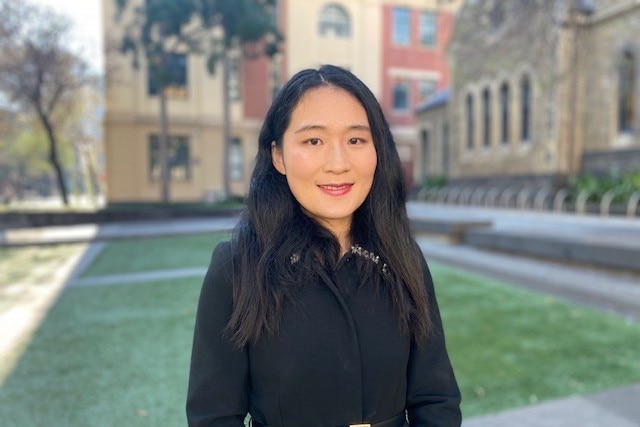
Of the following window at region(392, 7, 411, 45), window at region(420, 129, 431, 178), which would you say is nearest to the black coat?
window at region(420, 129, 431, 178)

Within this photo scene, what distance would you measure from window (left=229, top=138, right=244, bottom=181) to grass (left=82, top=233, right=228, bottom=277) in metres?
14.9

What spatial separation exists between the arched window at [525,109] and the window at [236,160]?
1558 centimetres

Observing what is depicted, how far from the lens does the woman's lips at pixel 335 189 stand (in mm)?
1308

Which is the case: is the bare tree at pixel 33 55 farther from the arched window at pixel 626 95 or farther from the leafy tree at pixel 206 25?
the arched window at pixel 626 95

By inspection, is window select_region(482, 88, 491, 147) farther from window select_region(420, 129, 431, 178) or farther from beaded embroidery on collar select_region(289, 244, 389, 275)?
beaded embroidery on collar select_region(289, 244, 389, 275)

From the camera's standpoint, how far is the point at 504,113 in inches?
848

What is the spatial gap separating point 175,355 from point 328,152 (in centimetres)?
333

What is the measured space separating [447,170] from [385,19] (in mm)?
11383

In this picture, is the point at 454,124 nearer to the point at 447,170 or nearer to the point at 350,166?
the point at 447,170

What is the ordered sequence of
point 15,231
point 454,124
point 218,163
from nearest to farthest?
1. point 15,231
2. point 454,124
3. point 218,163

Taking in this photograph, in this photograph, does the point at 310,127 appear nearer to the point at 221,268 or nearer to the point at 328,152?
the point at 328,152

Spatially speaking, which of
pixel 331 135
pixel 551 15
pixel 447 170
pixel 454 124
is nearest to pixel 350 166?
pixel 331 135

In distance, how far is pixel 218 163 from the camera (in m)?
26.9

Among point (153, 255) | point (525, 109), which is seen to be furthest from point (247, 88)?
point (153, 255)
